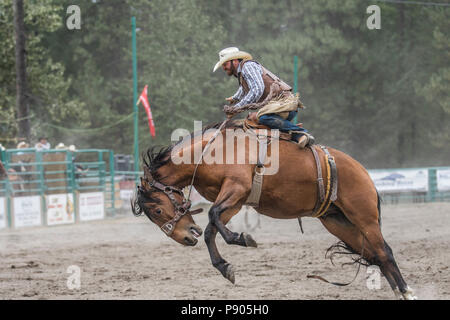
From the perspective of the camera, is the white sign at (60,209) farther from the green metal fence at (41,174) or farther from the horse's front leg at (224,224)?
the horse's front leg at (224,224)

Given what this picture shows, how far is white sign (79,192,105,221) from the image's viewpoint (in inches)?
715

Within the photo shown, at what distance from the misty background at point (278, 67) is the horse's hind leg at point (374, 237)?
87.4 feet

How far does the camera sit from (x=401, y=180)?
2261 centimetres

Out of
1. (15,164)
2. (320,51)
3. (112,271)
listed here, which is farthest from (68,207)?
(320,51)

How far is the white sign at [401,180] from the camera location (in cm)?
2252

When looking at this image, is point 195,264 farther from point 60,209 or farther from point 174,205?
point 60,209

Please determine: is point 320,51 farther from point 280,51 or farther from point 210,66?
point 210,66

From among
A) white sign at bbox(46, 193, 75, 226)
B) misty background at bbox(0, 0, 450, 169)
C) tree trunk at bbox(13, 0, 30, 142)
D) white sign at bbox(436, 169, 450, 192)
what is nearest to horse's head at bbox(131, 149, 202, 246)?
white sign at bbox(46, 193, 75, 226)

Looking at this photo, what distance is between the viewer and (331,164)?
21.8 ft

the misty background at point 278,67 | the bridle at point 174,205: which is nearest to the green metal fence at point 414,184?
the misty background at point 278,67

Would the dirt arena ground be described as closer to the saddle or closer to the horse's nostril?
the horse's nostril

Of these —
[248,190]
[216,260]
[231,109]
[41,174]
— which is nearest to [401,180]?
[41,174]

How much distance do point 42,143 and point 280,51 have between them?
17.5 meters

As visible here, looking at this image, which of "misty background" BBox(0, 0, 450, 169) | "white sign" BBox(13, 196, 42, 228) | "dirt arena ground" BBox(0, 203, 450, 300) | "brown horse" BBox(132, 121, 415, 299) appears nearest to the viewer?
"brown horse" BBox(132, 121, 415, 299)
